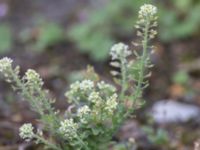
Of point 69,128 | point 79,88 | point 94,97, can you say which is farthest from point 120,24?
point 69,128

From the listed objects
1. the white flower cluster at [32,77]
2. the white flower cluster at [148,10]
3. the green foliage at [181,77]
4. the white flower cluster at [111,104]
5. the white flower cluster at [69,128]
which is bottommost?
the white flower cluster at [69,128]

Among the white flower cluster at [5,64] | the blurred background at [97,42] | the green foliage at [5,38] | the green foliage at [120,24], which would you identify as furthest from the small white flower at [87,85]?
the green foliage at [5,38]

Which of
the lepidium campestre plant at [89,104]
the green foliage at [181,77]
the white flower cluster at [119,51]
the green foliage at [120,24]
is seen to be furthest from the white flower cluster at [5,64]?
the green foliage at [120,24]

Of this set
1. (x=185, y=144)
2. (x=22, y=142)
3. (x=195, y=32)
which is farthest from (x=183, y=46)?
(x=22, y=142)

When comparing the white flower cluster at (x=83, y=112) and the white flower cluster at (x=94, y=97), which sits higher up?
the white flower cluster at (x=94, y=97)

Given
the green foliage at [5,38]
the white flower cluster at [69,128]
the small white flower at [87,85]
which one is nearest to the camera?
the white flower cluster at [69,128]

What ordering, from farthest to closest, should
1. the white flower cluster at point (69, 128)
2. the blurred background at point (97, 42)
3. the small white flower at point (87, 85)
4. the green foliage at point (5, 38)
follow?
1. the green foliage at point (5, 38)
2. the blurred background at point (97, 42)
3. the small white flower at point (87, 85)
4. the white flower cluster at point (69, 128)

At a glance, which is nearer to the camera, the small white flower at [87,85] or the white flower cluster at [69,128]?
the white flower cluster at [69,128]

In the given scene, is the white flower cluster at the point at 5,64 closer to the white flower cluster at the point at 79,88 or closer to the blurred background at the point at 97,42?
the white flower cluster at the point at 79,88
